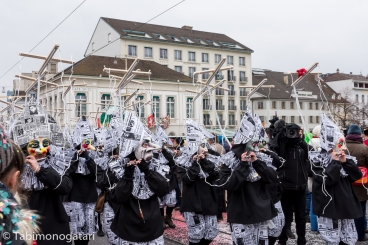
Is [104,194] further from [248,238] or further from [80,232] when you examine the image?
[248,238]

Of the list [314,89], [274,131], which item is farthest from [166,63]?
[274,131]

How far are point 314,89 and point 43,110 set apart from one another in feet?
202

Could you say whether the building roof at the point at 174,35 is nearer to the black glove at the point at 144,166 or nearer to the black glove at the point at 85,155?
the black glove at the point at 85,155

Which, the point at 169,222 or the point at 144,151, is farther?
the point at 169,222

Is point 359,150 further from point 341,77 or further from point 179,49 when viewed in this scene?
point 341,77

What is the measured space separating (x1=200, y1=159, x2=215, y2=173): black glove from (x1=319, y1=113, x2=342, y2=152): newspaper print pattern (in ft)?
5.88

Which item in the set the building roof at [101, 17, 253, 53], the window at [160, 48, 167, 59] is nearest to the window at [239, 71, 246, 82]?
the building roof at [101, 17, 253, 53]

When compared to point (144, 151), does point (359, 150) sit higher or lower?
lower

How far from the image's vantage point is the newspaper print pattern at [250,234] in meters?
5.06

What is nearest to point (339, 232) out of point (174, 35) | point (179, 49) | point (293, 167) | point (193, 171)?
point (293, 167)

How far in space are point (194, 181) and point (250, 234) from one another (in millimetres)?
1663

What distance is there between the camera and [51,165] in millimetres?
4895

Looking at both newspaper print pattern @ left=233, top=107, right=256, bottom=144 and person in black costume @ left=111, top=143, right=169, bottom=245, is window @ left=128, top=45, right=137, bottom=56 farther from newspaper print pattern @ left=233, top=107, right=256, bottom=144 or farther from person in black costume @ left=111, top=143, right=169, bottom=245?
person in black costume @ left=111, top=143, right=169, bottom=245

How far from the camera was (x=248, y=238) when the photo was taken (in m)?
5.05
